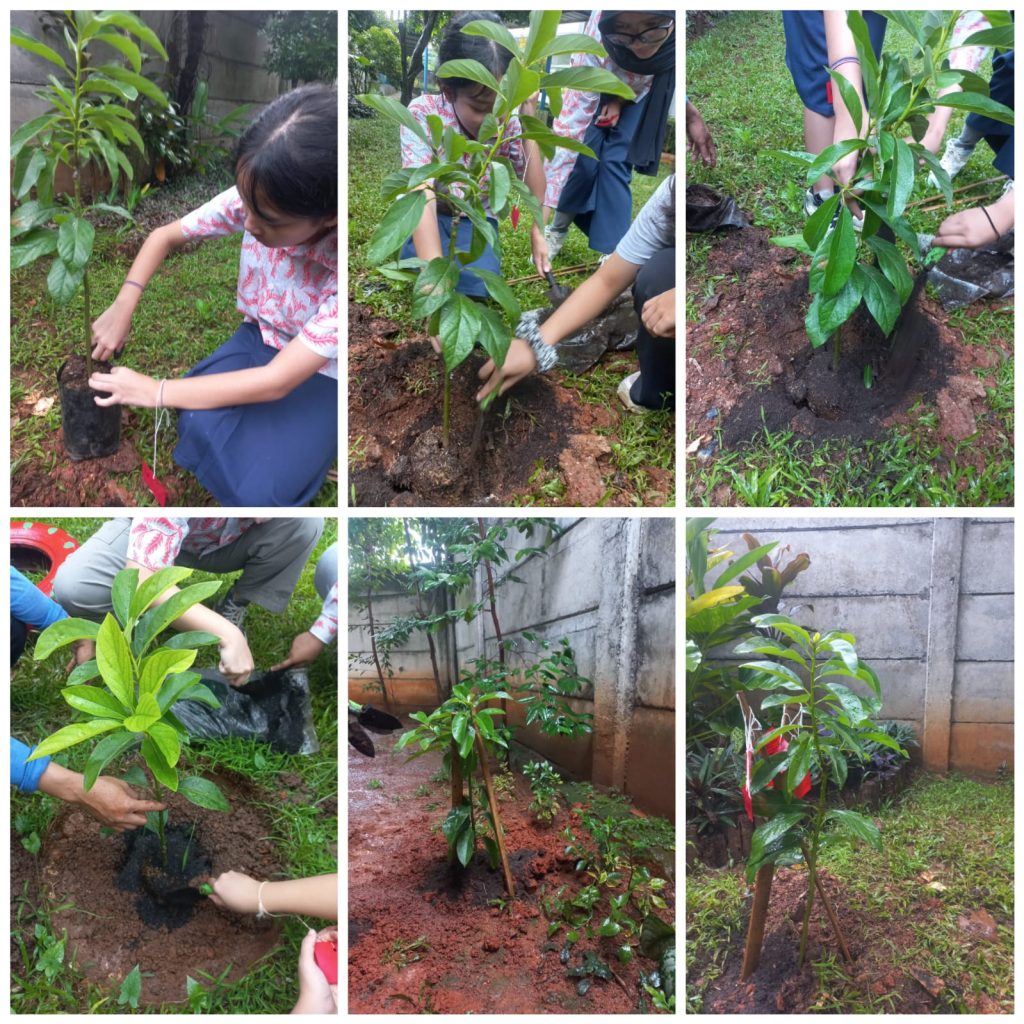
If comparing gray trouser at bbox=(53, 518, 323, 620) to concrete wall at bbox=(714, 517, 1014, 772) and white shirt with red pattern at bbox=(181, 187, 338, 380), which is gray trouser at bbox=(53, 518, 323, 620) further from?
concrete wall at bbox=(714, 517, 1014, 772)

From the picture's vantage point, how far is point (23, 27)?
1330 millimetres

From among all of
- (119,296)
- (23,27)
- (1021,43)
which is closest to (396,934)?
(119,296)

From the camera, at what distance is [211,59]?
136 cm

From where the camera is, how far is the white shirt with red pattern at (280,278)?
4.43ft

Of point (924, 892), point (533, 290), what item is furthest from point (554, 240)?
point (924, 892)

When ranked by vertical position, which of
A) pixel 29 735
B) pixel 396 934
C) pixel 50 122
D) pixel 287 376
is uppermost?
pixel 50 122

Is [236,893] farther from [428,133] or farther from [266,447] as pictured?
[428,133]

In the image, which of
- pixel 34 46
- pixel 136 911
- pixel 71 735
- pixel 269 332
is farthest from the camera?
pixel 269 332

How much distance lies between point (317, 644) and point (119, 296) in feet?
2.48

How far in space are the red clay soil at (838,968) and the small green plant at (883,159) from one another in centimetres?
100

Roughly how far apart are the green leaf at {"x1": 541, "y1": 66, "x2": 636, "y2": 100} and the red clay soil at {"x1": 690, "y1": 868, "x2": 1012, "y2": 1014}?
1383mm

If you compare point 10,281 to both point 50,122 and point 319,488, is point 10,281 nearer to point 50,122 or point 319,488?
point 50,122

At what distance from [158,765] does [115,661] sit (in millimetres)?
174

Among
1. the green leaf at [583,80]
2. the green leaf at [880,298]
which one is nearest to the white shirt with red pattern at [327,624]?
the green leaf at [583,80]
